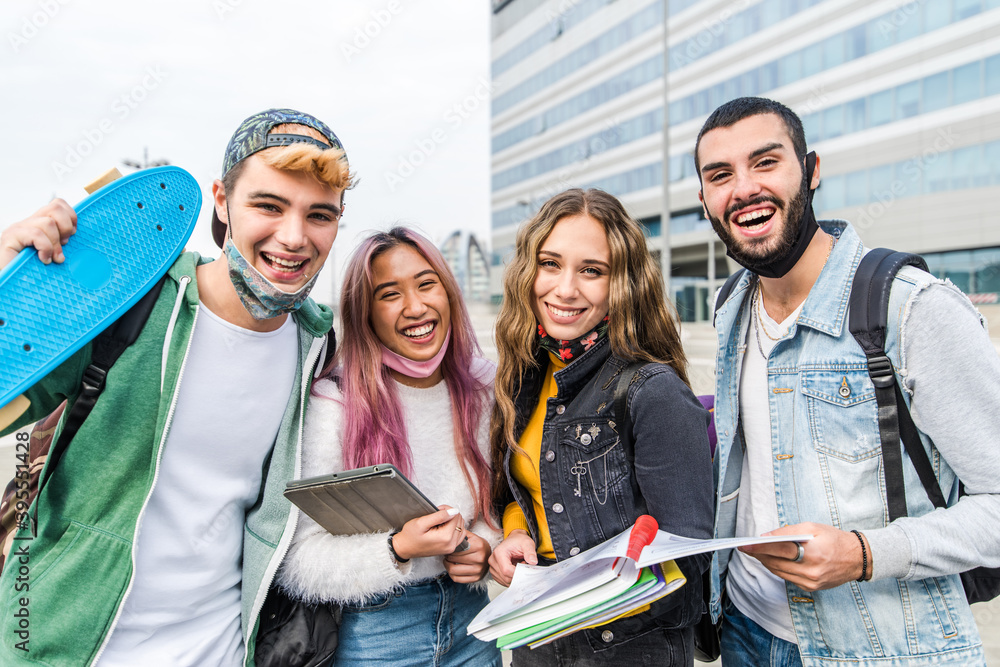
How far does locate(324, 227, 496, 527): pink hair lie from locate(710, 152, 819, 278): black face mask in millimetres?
1022

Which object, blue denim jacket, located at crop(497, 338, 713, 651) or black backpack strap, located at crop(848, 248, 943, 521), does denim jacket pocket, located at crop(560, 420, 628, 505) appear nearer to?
blue denim jacket, located at crop(497, 338, 713, 651)

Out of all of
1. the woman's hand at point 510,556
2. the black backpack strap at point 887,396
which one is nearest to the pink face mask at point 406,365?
the woman's hand at point 510,556

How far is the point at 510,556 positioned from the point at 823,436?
96 centimetres

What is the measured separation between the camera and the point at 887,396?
158 centimetres

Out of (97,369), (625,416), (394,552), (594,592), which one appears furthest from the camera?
(394,552)

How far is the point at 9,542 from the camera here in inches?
65.1

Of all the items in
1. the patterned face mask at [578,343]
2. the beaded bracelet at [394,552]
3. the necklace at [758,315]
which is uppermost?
the necklace at [758,315]

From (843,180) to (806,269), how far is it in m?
28.7

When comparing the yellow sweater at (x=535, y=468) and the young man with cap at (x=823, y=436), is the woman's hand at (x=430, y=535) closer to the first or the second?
the yellow sweater at (x=535, y=468)

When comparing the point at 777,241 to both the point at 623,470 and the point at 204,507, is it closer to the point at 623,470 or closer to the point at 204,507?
the point at 623,470

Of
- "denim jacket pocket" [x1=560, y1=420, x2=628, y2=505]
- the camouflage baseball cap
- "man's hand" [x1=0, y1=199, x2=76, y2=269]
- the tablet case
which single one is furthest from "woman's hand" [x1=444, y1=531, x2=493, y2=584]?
"man's hand" [x1=0, y1=199, x2=76, y2=269]

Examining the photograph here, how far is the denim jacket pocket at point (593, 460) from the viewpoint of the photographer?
179 cm

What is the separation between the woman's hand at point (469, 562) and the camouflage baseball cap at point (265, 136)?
127 cm

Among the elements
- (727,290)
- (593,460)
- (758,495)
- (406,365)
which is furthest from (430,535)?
(727,290)
